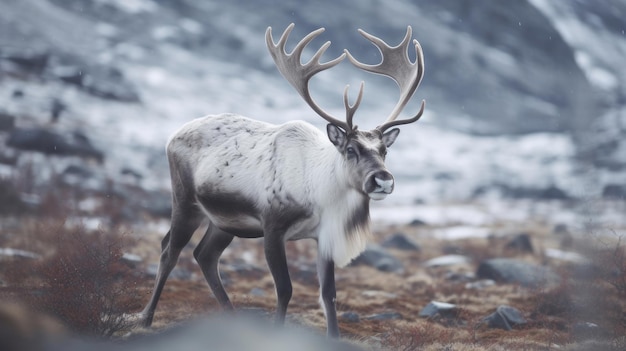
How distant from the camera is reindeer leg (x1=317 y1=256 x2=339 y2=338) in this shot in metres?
5.63

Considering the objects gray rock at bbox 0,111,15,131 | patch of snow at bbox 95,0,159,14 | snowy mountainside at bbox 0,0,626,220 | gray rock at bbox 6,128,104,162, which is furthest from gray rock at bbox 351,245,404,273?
patch of snow at bbox 95,0,159,14

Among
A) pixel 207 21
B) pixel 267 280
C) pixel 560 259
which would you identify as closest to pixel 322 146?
pixel 267 280

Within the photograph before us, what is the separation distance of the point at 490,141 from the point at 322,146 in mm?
48728

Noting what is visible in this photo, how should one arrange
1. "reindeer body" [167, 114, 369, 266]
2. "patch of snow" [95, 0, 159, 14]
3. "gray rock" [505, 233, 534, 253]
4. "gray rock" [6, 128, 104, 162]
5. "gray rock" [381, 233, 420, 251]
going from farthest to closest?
"patch of snow" [95, 0, 159, 14] → "gray rock" [6, 128, 104, 162] → "gray rock" [381, 233, 420, 251] → "gray rock" [505, 233, 534, 253] → "reindeer body" [167, 114, 369, 266]

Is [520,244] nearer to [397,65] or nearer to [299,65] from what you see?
[397,65]

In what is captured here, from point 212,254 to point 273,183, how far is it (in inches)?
49.2

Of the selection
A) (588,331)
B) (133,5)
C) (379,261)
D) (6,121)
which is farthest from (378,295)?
(133,5)

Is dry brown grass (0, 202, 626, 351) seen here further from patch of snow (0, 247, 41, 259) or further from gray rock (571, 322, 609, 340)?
patch of snow (0, 247, 41, 259)

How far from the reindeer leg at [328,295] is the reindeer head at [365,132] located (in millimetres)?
746

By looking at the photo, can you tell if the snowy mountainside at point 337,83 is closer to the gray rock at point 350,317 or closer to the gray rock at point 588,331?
the gray rock at point 588,331

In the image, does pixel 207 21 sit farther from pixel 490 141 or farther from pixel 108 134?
pixel 108 134

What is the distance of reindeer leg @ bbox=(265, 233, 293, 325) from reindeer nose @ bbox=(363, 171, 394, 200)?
0.91 metres

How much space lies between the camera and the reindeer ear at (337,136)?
573cm

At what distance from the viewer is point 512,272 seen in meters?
11.2
